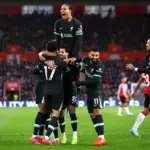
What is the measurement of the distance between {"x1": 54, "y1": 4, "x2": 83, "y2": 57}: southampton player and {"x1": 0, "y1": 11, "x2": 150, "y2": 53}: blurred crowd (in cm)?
3499

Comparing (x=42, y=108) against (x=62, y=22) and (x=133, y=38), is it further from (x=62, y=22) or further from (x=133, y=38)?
(x=133, y=38)

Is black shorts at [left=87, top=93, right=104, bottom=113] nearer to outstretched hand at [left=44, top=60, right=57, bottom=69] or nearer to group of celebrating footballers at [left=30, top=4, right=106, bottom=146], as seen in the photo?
group of celebrating footballers at [left=30, top=4, right=106, bottom=146]

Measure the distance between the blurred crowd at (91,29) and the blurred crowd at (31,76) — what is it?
235cm

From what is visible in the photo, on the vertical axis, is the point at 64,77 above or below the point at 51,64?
below

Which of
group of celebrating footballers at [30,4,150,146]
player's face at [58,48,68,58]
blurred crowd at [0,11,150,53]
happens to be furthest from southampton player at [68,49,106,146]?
blurred crowd at [0,11,150,53]

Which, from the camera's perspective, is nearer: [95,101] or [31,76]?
[95,101]

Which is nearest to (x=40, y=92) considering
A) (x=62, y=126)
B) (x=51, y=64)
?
(x=62, y=126)

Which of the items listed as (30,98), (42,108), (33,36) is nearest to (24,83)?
(30,98)

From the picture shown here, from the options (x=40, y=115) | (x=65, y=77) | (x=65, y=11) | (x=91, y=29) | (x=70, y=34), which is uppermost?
(x=91, y=29)

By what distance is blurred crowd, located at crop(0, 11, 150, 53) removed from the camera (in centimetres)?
4728

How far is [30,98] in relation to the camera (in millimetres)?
41812

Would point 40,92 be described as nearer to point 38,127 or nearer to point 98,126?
point 38,127

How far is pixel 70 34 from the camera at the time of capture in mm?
11648

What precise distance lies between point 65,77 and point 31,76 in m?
33.0
